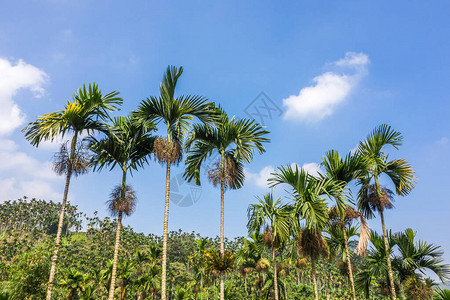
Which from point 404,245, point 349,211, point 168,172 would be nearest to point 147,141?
point 168,172

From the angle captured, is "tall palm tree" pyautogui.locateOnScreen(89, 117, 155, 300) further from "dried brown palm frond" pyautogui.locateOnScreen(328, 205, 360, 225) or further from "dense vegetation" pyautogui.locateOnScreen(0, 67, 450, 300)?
"dried brown palm frond" pyautogui.locateOnScreen(328, 205, 360, 225)

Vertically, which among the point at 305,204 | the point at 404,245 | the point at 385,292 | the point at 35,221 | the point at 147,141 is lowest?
the point at 385,292

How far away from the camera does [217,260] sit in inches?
519

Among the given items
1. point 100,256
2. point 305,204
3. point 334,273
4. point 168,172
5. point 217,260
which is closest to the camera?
point 305,204

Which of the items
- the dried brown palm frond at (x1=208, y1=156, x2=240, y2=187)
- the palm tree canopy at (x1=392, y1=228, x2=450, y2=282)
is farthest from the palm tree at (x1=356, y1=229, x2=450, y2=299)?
the dried brown palm frond at (x1=208, y1=156, x2=240, y2=187)

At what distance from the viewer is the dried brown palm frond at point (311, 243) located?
1195 centimetres

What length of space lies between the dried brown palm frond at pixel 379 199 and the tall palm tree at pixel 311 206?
9.99ft

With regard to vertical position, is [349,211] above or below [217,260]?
above

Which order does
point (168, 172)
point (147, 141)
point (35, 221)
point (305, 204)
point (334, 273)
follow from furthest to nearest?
point (35, 221) → point (334, 273) → point (147, 141) → point (168, 172) → point (305, 204)

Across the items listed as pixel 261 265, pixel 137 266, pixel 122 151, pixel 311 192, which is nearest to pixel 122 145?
pixel 122 151

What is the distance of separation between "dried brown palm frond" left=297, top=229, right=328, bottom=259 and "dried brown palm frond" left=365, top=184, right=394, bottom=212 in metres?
4.30

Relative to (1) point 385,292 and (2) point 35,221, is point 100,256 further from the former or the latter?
(1) point 385,292

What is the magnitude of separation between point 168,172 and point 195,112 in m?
3.34

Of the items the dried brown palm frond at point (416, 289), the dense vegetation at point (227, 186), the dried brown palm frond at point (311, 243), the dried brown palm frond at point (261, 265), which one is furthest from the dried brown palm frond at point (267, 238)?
the dried brown palm frond at point (261, 265)
